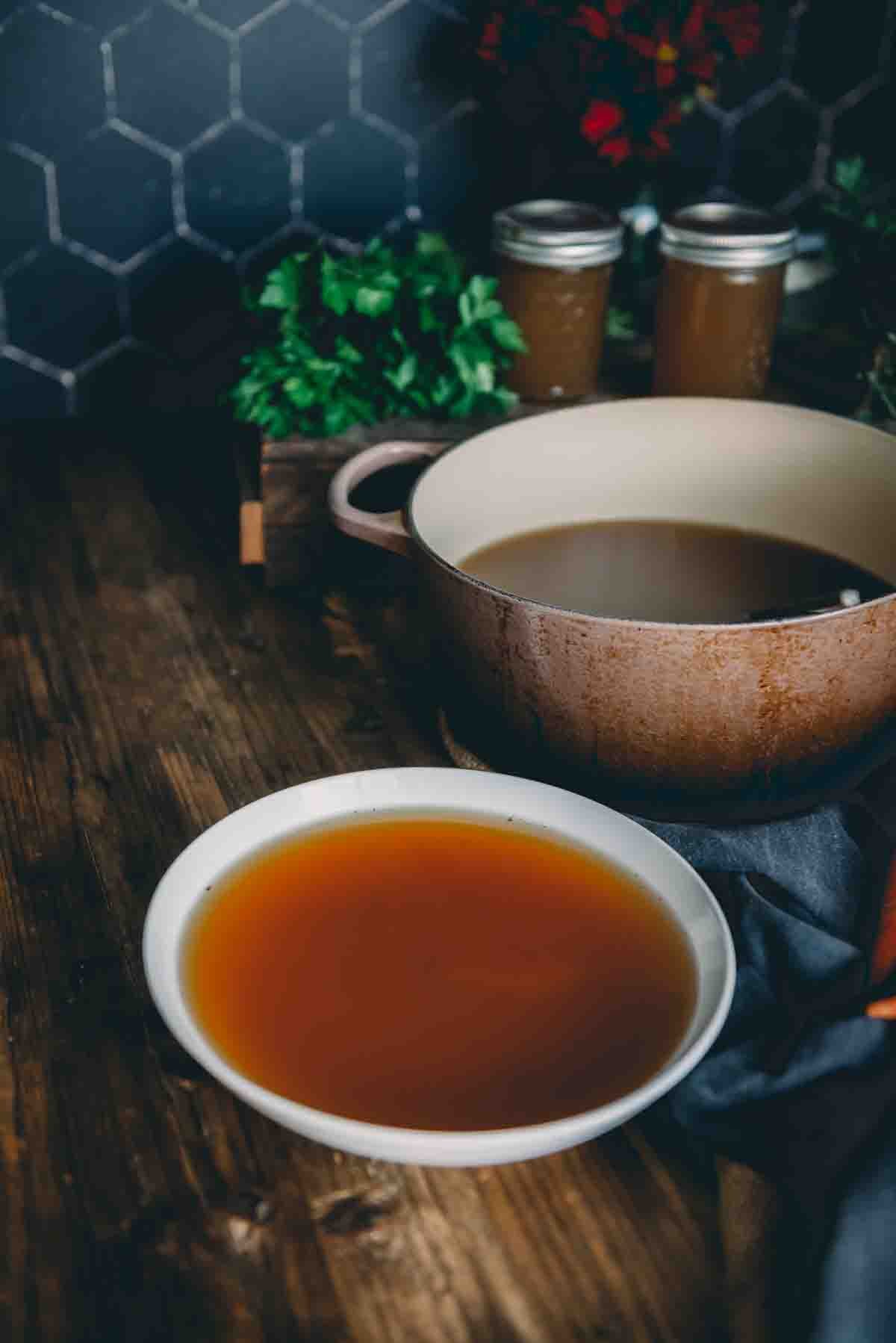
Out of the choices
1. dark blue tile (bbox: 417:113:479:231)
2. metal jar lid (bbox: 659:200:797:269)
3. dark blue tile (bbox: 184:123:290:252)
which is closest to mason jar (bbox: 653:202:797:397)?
metal jar lid (bbox: 659:200:797:269)

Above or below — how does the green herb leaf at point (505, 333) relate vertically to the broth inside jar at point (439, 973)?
above

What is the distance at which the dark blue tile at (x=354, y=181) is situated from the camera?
4.58 feet

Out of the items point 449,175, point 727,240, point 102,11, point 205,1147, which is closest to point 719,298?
point 727,240

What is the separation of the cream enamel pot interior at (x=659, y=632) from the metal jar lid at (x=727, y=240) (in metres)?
0.20

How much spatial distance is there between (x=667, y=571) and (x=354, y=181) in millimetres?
669

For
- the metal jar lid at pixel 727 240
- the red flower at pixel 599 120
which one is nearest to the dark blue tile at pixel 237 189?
the red flower at pixel 599 120

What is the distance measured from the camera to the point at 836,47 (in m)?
1.46

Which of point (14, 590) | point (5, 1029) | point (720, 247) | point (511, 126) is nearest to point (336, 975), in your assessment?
point (5, 1029)

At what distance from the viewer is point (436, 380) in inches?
44.7

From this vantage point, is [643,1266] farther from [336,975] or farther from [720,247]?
[720,247]

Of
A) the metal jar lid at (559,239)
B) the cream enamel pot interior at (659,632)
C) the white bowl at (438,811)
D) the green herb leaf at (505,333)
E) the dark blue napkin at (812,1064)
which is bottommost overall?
the dark blue napkin at (812,1064)

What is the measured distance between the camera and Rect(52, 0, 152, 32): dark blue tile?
128 cm

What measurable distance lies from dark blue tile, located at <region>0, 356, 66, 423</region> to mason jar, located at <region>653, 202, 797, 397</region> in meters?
0.63

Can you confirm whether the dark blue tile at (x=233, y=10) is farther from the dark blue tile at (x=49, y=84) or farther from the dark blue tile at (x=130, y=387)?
the dark blue tile at (x=130, y=387)
